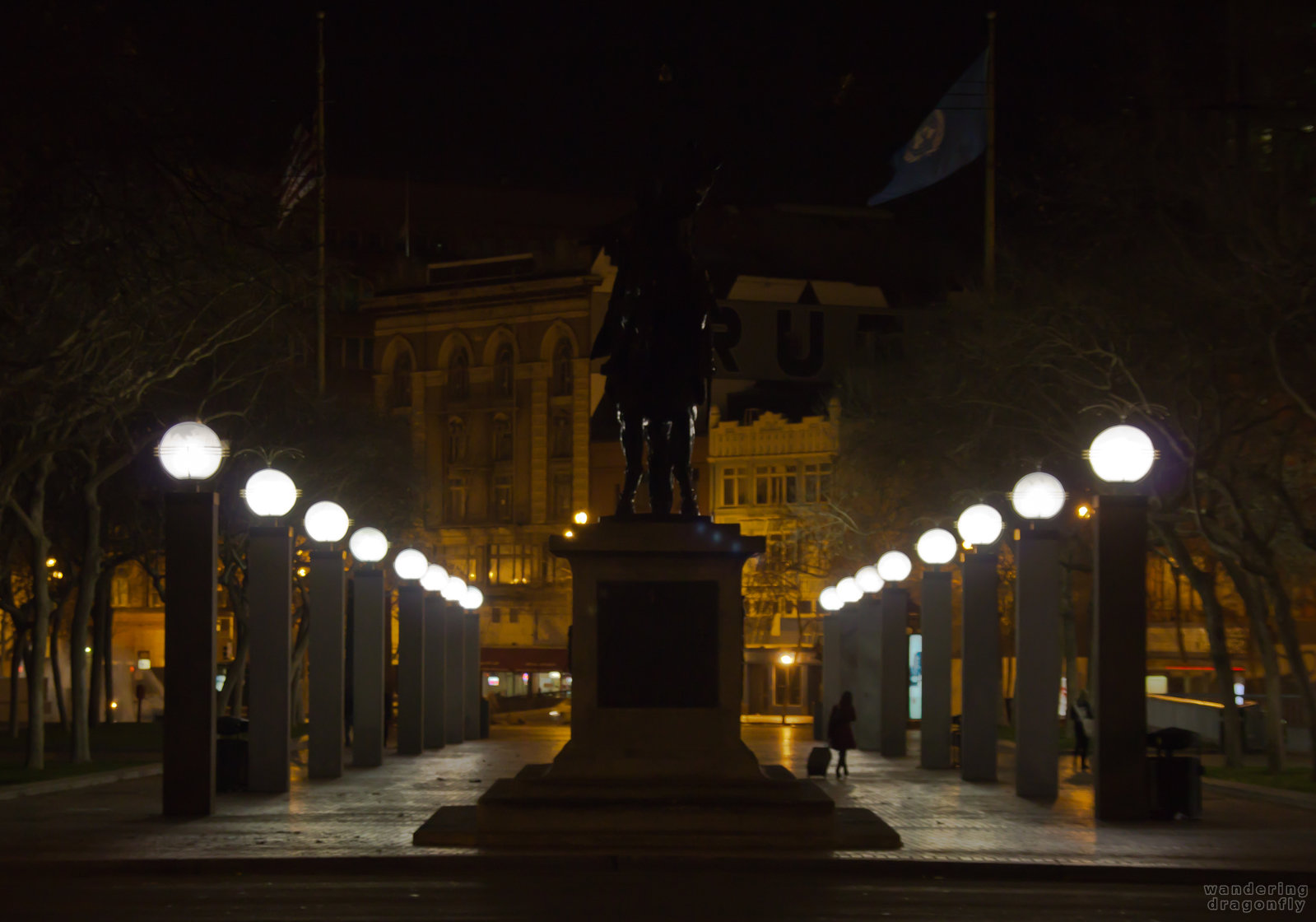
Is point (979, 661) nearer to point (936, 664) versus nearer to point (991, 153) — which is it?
point (936, 664)

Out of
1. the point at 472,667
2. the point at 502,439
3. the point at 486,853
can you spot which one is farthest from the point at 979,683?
the point at 502,439

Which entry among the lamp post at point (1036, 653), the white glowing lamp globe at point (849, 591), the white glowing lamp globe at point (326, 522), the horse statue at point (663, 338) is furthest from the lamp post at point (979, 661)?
the white glowing lamp globe at point (849, 591)

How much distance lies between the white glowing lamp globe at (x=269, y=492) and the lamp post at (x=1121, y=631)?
10.5 metres

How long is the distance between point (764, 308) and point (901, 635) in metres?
8.99

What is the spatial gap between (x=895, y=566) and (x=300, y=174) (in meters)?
13.6

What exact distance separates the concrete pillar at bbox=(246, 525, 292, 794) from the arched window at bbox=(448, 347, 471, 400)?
82118 mm

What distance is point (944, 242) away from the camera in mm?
104062

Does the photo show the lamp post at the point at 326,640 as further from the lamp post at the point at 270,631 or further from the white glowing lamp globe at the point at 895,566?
the white glowing lamp globe at the point at 895,566

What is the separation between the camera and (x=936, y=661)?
31.6 m

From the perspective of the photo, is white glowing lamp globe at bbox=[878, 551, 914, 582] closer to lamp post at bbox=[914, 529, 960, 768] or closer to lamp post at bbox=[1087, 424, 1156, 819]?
lamp post at bbox=[914, 529, 960, 768]

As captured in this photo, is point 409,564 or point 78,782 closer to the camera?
point 78,782

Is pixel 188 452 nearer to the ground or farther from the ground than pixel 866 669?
farther from the ground

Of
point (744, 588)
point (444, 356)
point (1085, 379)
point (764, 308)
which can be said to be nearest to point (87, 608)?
point (764, 308)

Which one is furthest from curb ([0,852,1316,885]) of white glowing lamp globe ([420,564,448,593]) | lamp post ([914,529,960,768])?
white glowing lamp globe ([420,564,448,593])
